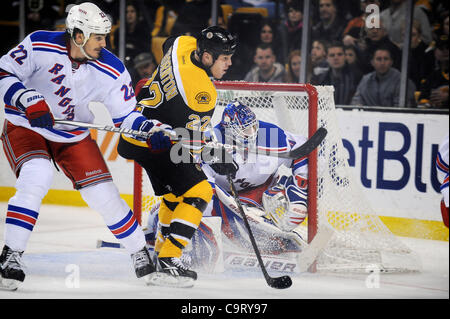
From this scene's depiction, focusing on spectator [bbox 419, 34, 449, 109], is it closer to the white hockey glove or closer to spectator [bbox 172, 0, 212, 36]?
spectator [bbox 172, 0, 212, 36]

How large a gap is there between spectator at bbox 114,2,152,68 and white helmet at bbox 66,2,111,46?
235 cm

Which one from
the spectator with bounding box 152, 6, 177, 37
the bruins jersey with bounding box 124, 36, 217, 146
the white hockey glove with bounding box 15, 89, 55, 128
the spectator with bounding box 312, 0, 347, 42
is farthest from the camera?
the spectator with bounding box 152, 6, 177, 37

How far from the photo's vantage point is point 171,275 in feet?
8.73

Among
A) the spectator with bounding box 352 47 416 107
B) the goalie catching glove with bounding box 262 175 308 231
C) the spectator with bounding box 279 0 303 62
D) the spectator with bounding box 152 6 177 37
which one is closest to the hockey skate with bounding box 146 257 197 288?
the goalie catching glove with bounding box 262 175 308 231

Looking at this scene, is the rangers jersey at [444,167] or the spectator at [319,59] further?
the spectator at [319,59]

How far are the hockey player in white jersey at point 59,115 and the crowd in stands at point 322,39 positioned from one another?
6.65 feet

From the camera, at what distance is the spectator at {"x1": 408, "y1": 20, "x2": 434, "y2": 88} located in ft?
13.8

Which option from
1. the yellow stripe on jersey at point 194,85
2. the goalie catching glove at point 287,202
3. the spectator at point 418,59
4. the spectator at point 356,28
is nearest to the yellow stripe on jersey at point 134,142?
the yellow stripe on jersey at point 194,85

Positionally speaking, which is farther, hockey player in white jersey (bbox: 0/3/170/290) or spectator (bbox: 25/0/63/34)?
spectator (bbox: 25/0/63/34)

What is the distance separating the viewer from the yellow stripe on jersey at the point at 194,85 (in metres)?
2.59

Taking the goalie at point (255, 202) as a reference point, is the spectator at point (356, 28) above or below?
above

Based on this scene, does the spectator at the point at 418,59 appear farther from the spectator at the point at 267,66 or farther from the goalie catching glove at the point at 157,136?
the goalie catching glove at the point at 157,136

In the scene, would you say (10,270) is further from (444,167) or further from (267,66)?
(267,66)
